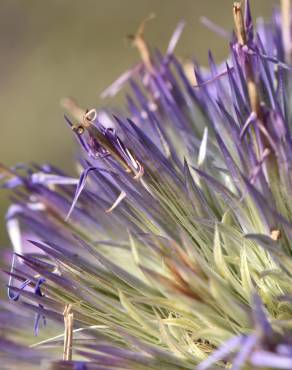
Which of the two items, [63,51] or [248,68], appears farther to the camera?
[63,51]

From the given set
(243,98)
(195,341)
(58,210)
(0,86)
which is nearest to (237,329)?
(195,341)

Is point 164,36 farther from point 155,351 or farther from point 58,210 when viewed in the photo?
point 155,351

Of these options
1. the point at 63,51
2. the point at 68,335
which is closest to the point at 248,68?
the point at 68,335

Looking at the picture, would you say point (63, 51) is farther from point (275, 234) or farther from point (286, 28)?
point (275, 234)

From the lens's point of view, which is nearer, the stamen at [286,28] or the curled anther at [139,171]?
the curled anther at [139,171]

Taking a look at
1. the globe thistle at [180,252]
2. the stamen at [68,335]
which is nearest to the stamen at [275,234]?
the globe thistle at [180,252]

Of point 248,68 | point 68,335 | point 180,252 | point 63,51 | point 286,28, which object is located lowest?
point 68,335

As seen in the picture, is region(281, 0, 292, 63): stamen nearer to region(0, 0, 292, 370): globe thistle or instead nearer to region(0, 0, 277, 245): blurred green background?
region(0, 0, 292, 370): globe thistle

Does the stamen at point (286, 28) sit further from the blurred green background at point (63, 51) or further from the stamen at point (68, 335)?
the blurred green background at point (63, 51)
